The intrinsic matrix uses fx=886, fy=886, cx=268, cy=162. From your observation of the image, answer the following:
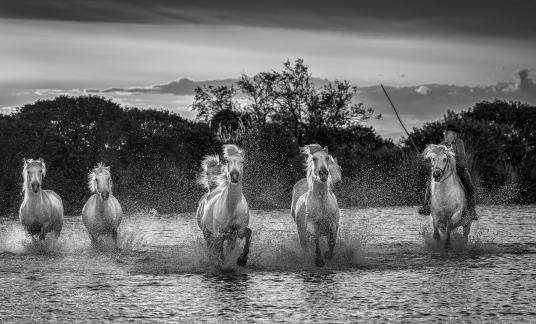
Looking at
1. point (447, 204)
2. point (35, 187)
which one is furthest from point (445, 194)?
point (35, 187)

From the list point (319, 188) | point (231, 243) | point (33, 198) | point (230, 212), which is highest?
point (319, 188)

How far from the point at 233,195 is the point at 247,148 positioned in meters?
36.3

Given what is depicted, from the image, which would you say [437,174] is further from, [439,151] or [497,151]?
[497,151]

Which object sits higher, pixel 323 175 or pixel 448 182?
pixel 323 175

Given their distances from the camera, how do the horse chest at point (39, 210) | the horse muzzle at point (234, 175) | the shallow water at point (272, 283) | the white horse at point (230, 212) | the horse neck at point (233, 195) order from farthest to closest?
the horse chest at point (39, 210)
the horse neck at point (233, 195)
the white horse at point (230, 212)
the horse muzzle at point (234, 175)
the shallow water at point (272, 283)

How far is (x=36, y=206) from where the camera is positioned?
64.0 feet

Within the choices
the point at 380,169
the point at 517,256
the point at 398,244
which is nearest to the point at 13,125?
the point at 380,169

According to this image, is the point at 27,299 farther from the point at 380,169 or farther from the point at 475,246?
the point at 380,169

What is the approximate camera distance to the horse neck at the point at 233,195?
590 inches

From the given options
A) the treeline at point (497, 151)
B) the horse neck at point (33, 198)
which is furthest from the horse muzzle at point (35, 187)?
the treeline at point (497, 151)

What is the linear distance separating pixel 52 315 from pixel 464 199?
32.3ft

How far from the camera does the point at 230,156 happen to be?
47.7 ft

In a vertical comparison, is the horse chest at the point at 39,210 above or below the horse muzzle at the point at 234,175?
below

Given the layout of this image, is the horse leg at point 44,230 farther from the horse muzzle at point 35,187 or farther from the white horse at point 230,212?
the white horse at point 230,212
